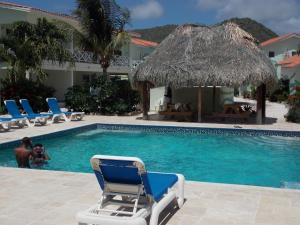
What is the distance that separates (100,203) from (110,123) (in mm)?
11880

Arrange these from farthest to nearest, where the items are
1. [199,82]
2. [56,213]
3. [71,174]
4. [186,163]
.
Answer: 1. [199,82]
2. [186,163]
3. [71,174]
4. [56,213]

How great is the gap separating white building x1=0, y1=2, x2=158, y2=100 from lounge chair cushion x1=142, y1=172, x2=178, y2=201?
17.0 m

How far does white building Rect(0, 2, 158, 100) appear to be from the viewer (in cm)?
2411

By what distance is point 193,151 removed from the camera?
12.2 metres

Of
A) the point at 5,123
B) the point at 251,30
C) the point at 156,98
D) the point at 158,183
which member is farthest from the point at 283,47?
the point at 158,183

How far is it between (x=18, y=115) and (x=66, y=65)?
40.5ft


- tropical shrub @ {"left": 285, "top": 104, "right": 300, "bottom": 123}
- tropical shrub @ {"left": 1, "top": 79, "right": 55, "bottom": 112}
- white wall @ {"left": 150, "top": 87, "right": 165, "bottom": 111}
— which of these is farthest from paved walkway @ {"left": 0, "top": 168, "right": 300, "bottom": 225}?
white wall @ {"left": 150, "top": 87, "right": 165, "bottom": 111}

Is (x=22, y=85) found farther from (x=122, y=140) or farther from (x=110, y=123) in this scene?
(x=122, y=140)

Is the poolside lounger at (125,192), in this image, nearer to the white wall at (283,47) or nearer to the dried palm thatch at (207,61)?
the dried palm thatch at (207,61)

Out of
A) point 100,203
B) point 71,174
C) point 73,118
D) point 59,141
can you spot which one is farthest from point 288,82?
point 100,203

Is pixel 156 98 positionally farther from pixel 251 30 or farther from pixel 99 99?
pixel 251 30

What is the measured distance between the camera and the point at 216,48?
17.5 m

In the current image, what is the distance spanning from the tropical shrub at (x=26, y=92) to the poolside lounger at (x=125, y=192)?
16241mm

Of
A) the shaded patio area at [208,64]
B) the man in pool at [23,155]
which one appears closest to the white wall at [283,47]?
the shaded patio area at [208,64]
